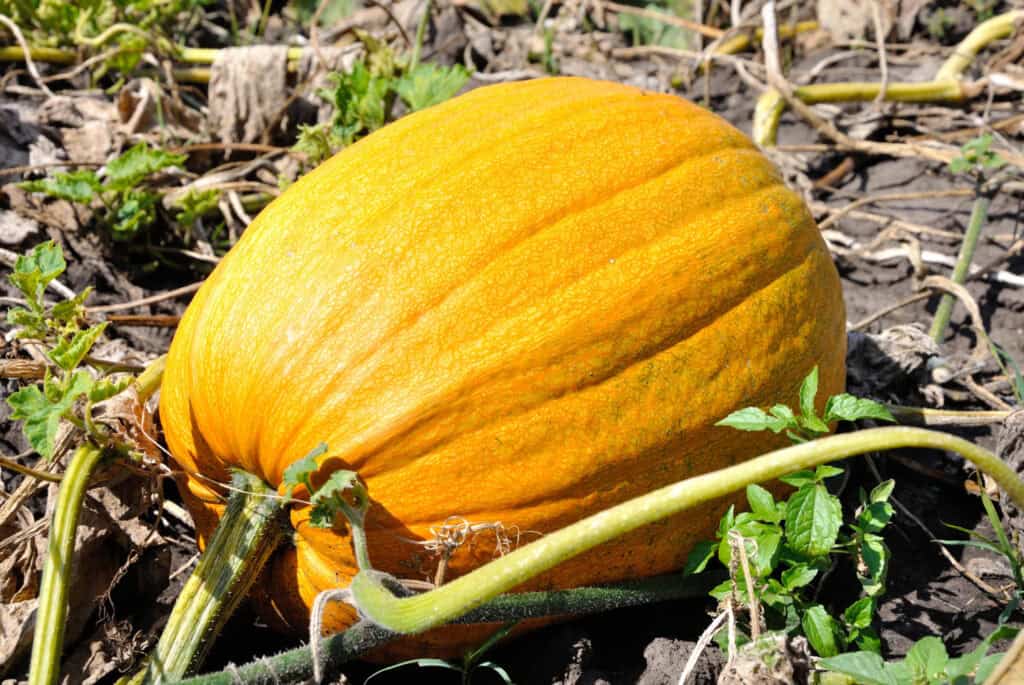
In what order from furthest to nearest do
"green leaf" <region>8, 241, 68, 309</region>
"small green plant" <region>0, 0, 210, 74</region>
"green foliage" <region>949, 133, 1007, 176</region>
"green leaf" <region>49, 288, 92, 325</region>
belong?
"small green plant" <region>0, 0, 210, 74</region> → "green foliage" <region>949, 133, 1007, 176</region> → "green leaf" <region>49, 288, 92, 325</region> → "green leaf" <region>8, 241, 68, 309</region>

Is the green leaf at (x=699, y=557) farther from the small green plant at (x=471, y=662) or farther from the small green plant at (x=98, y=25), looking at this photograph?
the small green plant at (x=98, y=25)

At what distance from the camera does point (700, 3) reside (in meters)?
4.70

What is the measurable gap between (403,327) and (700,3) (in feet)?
11.2

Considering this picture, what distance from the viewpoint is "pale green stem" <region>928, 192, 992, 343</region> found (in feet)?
9.98

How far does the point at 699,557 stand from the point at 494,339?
2.01ft

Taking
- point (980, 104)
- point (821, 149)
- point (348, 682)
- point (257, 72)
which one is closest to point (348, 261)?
point (348, 682)

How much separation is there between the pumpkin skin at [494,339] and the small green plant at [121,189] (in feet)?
3.11

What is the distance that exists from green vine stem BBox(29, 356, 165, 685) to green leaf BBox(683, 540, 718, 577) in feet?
3.94

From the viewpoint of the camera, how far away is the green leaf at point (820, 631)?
6.10 feet

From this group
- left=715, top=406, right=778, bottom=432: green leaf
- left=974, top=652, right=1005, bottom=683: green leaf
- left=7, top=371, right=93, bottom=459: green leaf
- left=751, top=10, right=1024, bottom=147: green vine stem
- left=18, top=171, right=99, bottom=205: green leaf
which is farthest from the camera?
left=751, top=10, right=1024, bottom=147: green vine stem

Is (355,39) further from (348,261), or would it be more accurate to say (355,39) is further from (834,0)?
(348,261)

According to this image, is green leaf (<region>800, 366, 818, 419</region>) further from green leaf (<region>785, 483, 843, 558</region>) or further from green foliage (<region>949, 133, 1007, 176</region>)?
green foliage (<region>949, 133, 1007, 176</region>)

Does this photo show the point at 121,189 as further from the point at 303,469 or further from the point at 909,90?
the point at 909,90

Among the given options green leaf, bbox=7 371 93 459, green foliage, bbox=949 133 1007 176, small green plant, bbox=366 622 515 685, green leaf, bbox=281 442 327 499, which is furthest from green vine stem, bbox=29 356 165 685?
green foliage, bbox=949 133 1007 176
